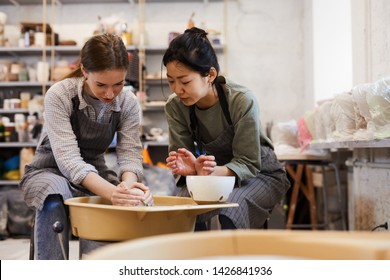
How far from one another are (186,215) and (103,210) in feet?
0.61

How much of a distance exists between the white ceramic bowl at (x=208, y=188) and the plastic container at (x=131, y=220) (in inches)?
4.1

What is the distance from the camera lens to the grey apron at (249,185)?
1.47 metres

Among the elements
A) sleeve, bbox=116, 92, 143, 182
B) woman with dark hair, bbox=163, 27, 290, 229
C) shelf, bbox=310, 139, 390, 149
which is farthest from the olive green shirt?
shelf, bbox=310, 139, 390, 149

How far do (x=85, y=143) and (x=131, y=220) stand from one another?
0.61m

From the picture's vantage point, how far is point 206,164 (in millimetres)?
1367

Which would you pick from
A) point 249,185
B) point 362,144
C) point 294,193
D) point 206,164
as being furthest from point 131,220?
point 294,193

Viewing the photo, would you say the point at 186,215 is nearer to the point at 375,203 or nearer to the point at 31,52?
the point at 375,203

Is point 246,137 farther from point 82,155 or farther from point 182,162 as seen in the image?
point 82,155

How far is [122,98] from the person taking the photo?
165 cm

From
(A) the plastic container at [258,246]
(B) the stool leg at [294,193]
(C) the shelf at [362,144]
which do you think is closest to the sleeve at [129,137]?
(C) the shelf at [362,144]

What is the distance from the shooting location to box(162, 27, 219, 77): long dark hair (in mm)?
1478

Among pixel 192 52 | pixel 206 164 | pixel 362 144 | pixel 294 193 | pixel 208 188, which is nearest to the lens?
pixel 208 188
